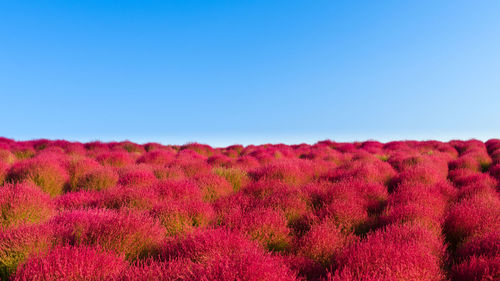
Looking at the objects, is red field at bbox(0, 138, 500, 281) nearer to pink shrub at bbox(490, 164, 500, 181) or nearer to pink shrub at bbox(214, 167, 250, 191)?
pink shrub at bbox(214, 167, 250, 191)

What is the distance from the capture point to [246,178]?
6531mm

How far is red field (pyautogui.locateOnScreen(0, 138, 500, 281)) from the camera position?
2381 mm

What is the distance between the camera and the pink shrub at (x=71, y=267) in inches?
88.5

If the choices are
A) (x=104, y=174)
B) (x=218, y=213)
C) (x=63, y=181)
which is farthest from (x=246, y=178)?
(x=63, y=181)

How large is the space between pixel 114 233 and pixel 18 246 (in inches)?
30.0

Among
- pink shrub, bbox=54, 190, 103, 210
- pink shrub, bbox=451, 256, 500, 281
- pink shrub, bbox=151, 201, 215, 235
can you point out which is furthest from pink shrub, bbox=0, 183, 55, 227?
pink shrub, bbox=451, 256, 500, 281

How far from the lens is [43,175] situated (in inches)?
228

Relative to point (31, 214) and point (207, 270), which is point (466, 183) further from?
point (31, 214)

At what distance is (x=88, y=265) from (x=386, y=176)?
594cm

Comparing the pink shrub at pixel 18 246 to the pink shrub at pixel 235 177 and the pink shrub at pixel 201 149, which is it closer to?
the pink shrub at pixel 235 177

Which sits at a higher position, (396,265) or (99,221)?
(99,221)

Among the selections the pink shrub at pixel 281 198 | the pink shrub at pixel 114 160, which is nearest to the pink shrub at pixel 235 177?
the pink shrub at pixel 281 198

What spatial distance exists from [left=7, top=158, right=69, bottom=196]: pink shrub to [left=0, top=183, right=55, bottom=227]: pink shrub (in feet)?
5.31

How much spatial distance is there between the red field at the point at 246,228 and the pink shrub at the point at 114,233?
→ 0.01 metres
